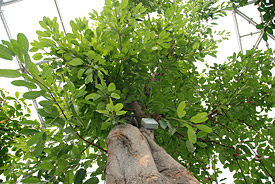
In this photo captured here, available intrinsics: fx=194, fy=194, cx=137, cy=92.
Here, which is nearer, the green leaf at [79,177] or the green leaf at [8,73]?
the green leaf at [8,73]

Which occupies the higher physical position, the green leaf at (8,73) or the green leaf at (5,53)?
the green leaf at (5,53)

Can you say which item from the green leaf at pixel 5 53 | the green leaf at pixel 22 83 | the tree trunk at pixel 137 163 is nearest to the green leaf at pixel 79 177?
the tree trunk at pixel 137 163

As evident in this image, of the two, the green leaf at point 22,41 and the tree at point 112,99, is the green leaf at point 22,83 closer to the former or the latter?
the tree at point 112,99

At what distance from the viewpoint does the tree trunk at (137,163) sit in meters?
0.66

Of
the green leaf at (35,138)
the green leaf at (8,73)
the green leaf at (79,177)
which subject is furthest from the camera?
the green leaf at (79,177)

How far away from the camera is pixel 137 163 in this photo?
750 mm

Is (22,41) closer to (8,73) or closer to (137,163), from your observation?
(8,73)

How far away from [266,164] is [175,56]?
1003mm

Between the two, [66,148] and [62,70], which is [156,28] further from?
[66,148]

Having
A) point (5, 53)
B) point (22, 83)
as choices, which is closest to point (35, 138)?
point (22, 83)

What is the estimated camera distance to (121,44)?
112 centimetres

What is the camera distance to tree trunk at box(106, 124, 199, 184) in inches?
26.1

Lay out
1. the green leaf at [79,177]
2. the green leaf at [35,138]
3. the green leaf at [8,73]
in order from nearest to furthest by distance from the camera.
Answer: the green leaf at [8,73] → the green leaf at [35,138] → the green leaf at [79,177]

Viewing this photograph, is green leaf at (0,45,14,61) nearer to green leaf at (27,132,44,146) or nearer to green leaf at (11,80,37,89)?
green leaf at (11,80,37,89)
